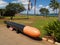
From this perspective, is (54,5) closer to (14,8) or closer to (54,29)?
(14,8)

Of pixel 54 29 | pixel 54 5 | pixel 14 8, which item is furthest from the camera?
pixel 54 5

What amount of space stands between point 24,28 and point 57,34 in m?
4.18

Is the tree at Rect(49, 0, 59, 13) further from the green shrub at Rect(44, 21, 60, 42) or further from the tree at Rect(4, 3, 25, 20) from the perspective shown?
the green shrub at Rect(44, 21, 60, 42)

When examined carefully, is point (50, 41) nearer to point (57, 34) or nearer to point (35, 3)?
point (57, 34)

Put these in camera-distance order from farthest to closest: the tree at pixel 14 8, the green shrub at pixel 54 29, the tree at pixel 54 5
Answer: the tree at pixel 54 5
the tree at pixel 14 8
the green shrub at pixel 54 29

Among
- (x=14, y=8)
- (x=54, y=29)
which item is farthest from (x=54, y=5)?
(x=54, y=29)

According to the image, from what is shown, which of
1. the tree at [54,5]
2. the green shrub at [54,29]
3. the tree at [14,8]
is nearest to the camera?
the green shrub at [54,29]

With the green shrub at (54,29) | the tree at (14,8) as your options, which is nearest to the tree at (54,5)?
the tree at (14,8)

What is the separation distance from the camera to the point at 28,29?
15805 millimetres

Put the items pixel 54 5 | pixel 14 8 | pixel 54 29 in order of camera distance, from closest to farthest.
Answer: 1. pixel 54 29
2. pixel 14 8
3. pixel 54 5

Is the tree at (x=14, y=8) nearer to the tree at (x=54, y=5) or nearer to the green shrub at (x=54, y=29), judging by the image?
the tree at (x=54, y=5)

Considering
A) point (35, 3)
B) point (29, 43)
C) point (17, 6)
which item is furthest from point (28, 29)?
point (17, 6)

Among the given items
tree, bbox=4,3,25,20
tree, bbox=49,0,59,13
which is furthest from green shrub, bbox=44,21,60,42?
tree, bbox=49,0,59,13

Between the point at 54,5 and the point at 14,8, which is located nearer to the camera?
the point at 14,8
